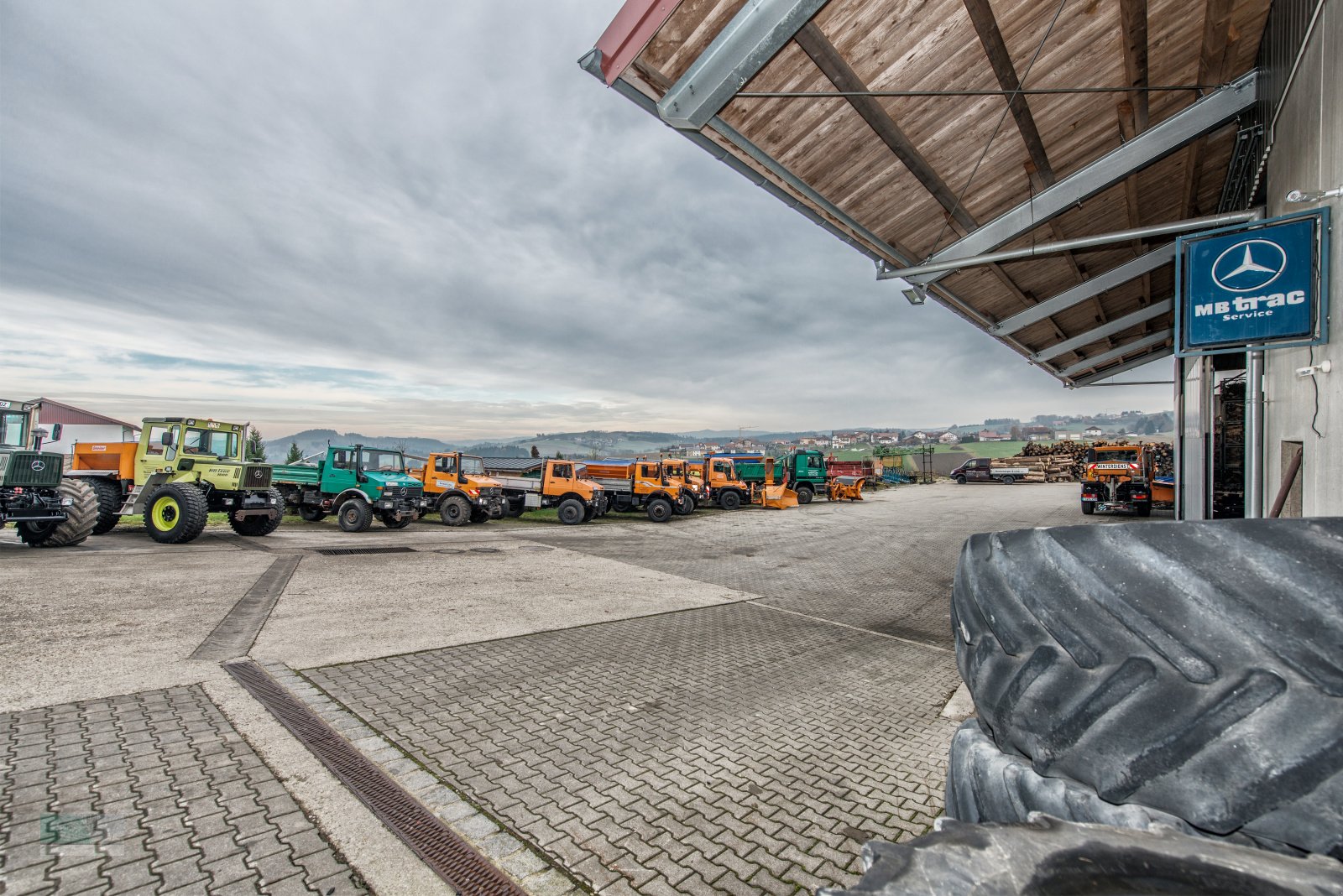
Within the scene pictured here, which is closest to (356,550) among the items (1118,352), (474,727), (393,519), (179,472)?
(393,519)

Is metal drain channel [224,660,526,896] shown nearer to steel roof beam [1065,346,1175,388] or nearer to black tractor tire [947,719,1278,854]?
black tractor tire [947,719,1278,854]

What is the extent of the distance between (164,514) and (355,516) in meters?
3.56

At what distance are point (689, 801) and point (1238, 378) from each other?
11.9m

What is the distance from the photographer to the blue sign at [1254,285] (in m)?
4.21

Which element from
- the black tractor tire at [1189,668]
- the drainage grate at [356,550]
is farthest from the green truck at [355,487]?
the black tractor tire at [1189,668]

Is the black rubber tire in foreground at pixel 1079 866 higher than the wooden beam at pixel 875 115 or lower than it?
lower

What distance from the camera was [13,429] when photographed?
32.8ft

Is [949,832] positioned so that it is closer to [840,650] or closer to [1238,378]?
[840,650]

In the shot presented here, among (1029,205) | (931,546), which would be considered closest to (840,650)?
(1029,205)

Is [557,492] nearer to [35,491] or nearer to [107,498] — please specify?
[107,498]

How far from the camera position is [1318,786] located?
37.3 inches

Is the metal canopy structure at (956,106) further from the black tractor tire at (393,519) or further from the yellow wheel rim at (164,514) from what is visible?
the black tractor tire at (393,519)

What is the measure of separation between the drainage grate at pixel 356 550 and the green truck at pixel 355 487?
3307 mm

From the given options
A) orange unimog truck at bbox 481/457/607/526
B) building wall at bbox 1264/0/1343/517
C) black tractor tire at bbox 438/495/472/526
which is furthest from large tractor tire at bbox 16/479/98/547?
building wall at bbox 1264/0/1343/517
